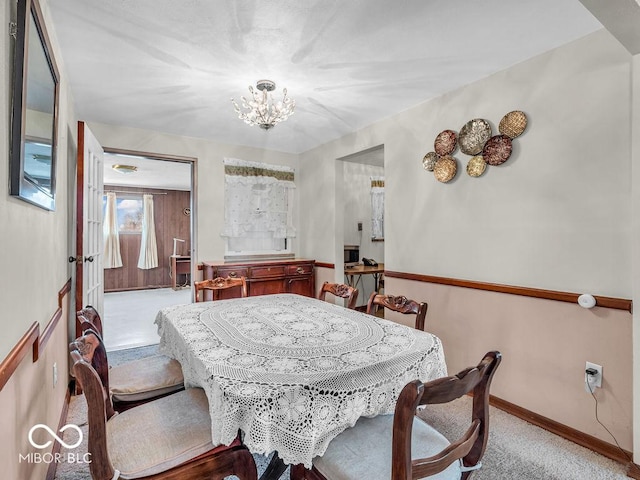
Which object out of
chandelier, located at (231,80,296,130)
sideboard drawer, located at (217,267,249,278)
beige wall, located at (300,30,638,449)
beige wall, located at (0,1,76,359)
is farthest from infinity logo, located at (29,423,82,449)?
beige wall, located at (300,30,638,449)

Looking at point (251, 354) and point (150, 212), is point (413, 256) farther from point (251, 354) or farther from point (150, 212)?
point (150, 212)

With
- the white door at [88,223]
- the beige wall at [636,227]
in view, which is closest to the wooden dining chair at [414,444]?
the beige wall at [636,227]

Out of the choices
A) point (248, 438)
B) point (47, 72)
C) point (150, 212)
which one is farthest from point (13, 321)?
point (150, 212)

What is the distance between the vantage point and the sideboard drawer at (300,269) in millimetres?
4242

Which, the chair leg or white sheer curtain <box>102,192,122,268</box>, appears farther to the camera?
white sheer curtain <box>102,192,122,268</box>

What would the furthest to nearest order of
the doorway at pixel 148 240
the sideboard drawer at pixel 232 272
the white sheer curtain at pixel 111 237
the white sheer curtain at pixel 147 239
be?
the white sheer curtain at pixel 147 239 → the white sheer curtain at pixel 111 237 → the doorway at pixel 148 240 → the sideboard drawer at pixel 232 272

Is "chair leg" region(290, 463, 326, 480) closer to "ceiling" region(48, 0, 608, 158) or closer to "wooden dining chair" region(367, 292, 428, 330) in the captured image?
"wooden dining chair" region(367, 292, 428, 330)

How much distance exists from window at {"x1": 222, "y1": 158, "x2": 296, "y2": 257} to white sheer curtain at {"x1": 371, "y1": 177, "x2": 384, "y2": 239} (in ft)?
4.41

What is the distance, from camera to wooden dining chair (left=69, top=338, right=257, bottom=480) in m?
1.03

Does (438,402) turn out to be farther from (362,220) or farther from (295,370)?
(362,220)

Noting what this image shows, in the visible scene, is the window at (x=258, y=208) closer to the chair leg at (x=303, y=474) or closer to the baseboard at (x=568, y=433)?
the baseboard at (x=568, y=433)

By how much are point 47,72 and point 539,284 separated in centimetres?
290

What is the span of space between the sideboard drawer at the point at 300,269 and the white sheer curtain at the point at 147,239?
5.07 m

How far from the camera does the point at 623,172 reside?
186cm
